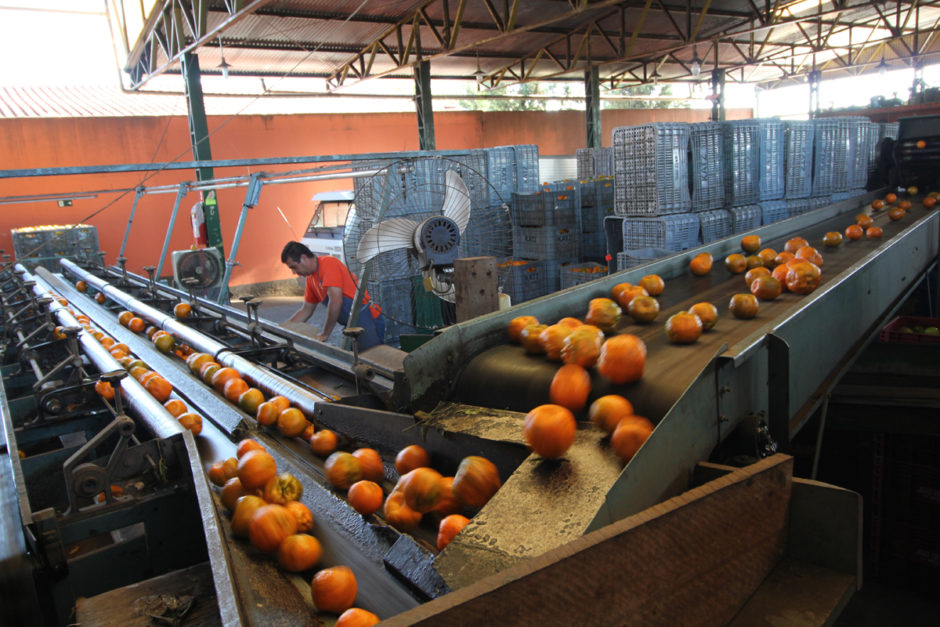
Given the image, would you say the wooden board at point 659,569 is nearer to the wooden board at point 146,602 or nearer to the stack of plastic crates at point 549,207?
the wooden board at point 146,602

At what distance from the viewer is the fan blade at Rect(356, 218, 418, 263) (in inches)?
178

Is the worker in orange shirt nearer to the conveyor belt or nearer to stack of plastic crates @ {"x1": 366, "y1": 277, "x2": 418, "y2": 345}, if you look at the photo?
stack of plastic crates @ {"x1": 366, "y1": 277, "x2": 418, "y2": 345}

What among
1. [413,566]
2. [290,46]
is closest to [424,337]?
[413,566]

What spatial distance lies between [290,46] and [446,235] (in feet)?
27.9

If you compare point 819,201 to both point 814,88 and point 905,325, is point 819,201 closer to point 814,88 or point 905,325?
point 905,325

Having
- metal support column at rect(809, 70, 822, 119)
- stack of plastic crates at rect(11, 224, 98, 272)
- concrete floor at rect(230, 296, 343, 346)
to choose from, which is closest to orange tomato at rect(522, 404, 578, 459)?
concrete floor at rect(230, 296, 343, 346)

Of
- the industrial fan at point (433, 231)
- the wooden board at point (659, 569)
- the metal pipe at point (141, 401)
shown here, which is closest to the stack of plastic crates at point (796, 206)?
the industrial fan at point (433, 231)

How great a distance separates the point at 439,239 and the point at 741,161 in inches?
143

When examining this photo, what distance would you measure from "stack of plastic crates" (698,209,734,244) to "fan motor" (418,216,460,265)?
278cm

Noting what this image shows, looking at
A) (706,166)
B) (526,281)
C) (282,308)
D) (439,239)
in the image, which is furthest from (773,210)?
(282,308)

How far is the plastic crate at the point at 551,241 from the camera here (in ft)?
25.6

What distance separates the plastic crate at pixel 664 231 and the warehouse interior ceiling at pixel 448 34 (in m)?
4.18

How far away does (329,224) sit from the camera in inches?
416

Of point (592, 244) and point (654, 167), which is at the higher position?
point (654, 167)
